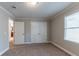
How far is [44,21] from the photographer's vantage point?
9.34m

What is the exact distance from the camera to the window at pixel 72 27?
430 centimetres

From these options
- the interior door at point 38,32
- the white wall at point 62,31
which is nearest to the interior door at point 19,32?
the interior door at point 38,32

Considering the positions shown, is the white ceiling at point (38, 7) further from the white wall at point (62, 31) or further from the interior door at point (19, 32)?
the interior door at point (19, 32)

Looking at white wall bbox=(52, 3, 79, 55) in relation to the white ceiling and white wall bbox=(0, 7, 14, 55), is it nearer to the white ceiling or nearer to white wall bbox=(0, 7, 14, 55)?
the white ceiling

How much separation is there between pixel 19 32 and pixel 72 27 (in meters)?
5.05

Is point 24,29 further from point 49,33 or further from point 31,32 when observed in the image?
point 49,33

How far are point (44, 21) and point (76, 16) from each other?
16.8 ft

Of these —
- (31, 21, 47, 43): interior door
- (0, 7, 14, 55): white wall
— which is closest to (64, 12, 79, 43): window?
(0, 7, 14, 55): white wall

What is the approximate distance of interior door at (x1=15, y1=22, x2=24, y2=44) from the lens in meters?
8.64

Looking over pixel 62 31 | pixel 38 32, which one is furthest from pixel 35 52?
pixel 38 32

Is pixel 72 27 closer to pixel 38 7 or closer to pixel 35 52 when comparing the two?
pixel 38 7

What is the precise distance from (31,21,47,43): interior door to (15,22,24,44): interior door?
906 mm

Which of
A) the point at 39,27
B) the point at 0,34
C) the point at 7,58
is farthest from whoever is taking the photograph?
the point at 39,27

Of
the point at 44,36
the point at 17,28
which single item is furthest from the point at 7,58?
the point at 44,36
